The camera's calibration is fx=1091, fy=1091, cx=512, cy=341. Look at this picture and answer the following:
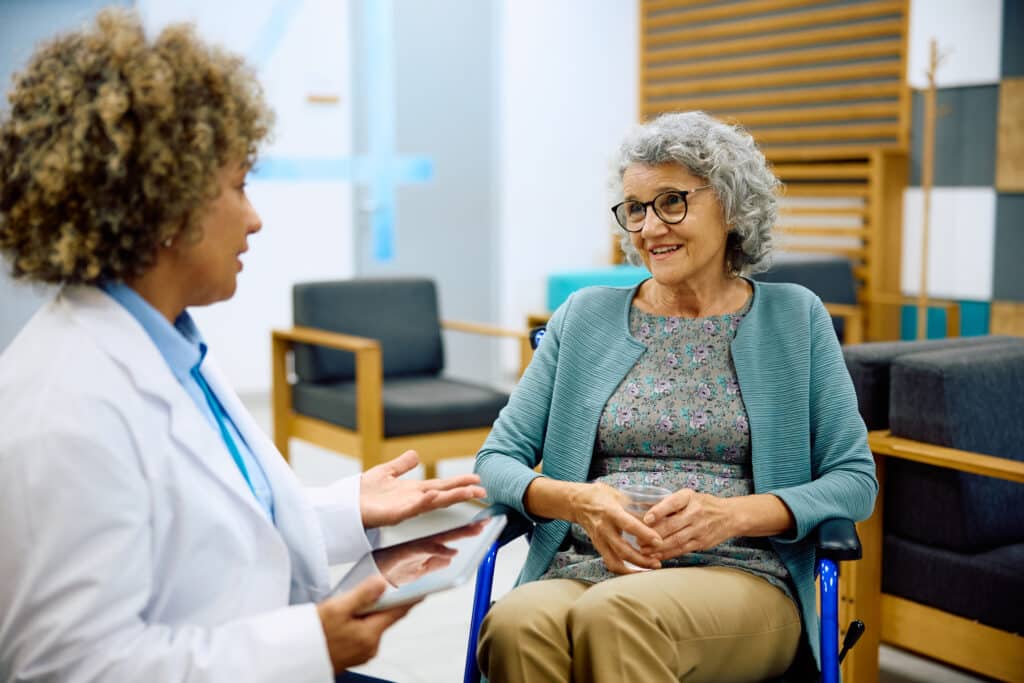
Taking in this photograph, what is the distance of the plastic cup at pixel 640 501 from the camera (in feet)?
5.79

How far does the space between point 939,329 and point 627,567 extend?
480 cm

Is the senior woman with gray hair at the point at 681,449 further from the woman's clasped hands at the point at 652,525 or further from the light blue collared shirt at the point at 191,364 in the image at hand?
the light blue collared shirt at the point at 191,364

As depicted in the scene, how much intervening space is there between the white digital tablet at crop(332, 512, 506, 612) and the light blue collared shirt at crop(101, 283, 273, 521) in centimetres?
14

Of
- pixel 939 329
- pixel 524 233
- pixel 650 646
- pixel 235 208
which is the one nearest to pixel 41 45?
pixel 235 208

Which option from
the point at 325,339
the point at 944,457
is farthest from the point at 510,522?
the point at 325,339

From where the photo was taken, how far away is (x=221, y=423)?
1341mm

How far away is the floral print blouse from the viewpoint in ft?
6.23

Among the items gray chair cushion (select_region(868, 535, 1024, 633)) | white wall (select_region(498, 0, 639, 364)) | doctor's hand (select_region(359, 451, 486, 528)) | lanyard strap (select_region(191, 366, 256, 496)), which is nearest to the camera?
lanyard strap (select_region(191, 366, 256, 496))

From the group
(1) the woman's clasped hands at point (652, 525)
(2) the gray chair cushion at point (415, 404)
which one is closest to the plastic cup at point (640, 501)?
(1) the woman's clasped hands at point (652, 525)

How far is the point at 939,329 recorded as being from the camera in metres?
6.05

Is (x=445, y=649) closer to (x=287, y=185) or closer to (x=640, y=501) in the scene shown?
(x=640, y=501)

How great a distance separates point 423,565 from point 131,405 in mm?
392

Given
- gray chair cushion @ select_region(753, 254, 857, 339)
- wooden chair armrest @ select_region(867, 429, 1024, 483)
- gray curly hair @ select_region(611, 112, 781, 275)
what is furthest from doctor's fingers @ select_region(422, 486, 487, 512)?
gray chair cushion @ select_region(753, 254, 857, 339)

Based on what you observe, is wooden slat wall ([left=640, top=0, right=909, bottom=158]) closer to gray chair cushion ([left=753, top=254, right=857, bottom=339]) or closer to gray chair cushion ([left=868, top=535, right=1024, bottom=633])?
gray chair cushion ([left=753, top=254, right=857, bottom=339])
